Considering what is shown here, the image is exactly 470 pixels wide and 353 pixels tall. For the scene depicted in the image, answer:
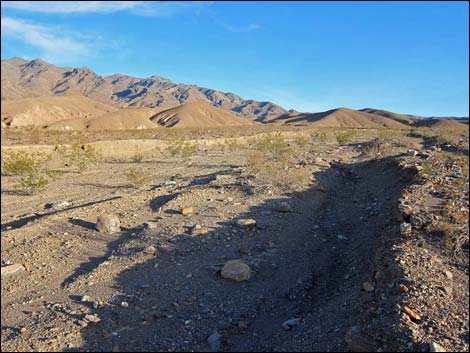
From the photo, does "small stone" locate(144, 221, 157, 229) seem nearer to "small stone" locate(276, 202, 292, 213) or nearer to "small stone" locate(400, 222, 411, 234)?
"small stone" locate(276, 202, 292, 213)

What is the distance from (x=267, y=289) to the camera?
730cm

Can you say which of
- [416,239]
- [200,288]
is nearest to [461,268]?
[416,239]

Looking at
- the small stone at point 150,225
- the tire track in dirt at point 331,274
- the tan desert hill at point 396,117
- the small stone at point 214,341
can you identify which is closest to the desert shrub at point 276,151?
the tire track in dirt at point 331,274

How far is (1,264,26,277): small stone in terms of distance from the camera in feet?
26.2

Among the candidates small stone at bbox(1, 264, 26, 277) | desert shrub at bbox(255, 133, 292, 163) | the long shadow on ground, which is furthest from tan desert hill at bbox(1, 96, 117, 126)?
the long shadow on ground

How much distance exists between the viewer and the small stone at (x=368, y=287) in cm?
608

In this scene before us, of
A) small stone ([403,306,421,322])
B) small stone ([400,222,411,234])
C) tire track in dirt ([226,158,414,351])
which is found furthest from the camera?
small stone ([400,222,411,234])

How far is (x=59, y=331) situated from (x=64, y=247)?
3.88 m

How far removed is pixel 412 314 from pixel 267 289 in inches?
111

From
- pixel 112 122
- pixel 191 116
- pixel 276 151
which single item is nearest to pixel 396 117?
pixel 191 116

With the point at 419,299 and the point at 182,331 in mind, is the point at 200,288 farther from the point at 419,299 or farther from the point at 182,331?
the point at 419,299

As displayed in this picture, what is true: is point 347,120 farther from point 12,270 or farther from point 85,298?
point 85,298

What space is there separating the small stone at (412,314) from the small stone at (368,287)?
0.89 meters

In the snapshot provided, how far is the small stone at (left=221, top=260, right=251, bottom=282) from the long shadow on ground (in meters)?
0.13
